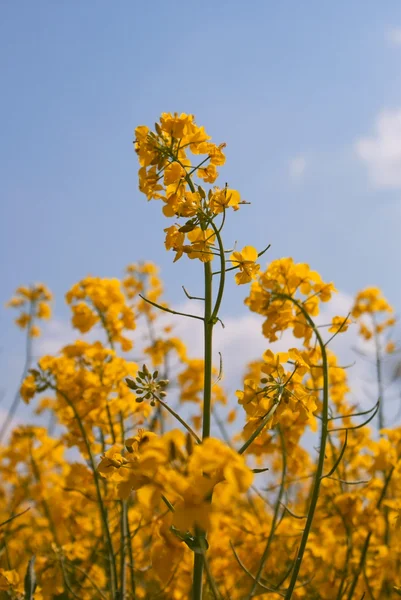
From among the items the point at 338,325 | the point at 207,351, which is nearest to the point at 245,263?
the point at 207,351

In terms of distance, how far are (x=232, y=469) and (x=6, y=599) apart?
210 centimetres

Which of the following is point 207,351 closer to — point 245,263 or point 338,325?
point 245,263

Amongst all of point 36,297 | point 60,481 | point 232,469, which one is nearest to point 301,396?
point 232,469

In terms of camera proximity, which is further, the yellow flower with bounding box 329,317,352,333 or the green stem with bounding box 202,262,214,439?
the yellow flower with bounding box 329,317,352,333

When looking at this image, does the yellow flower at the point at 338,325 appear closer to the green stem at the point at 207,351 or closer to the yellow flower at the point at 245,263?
the yellow flower at the point at 245,263

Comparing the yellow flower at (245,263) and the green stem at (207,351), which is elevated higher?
the yellow flower at (245,263)

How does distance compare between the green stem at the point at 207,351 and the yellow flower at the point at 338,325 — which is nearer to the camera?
the green stem at the point at 207,351

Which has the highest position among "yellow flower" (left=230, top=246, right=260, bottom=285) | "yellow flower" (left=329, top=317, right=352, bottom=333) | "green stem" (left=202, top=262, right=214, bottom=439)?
"yellow flower" (left=329, top=317, right=352, bottom=333)

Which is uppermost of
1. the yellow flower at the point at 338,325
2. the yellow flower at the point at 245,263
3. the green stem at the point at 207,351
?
the yellow flower at the point at 338,325

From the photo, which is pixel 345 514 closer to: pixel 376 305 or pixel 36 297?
pixel 376 305

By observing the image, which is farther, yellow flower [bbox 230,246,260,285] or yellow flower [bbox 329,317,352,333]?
yellow flower [bbox 329,317,352,333]

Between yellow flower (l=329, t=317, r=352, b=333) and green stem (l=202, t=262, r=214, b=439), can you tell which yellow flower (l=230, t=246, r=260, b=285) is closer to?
green stem (l=202, t=262, r=214, b=439)

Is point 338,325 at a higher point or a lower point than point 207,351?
higher

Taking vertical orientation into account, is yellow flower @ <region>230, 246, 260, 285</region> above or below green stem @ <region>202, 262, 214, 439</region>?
above
